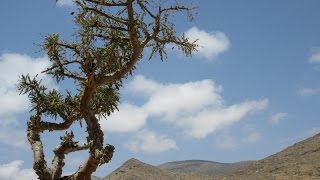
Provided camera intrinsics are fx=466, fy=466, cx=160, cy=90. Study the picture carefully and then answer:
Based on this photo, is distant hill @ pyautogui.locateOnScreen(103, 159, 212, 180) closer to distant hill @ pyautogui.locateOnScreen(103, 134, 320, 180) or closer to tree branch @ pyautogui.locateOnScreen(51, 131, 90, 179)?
distant hill @ pyautogui.locateOnScreen(103, 134, 320, 180)

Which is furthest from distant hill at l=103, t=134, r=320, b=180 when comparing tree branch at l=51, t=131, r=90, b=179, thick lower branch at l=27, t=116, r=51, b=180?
thick lower branch at l=27, t=116, r=51, b=180

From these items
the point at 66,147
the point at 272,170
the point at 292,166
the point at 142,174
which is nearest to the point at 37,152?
the point at 66,147

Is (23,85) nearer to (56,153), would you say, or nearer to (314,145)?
(56,153)

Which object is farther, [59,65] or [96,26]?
[59,65]

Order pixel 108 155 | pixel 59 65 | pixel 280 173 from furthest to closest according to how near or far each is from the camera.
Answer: pixel 280 173
pixel 59 65
pixel 108 155

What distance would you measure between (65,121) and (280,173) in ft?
110

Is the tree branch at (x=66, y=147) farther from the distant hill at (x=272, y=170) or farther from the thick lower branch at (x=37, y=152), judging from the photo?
the distant hill at (x=272, y=170)

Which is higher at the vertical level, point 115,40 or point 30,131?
point 115,40

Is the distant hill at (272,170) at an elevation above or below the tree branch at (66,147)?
above

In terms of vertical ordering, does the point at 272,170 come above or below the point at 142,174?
below

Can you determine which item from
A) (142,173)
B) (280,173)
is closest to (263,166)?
(280,173)

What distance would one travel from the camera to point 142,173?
53.9 metres

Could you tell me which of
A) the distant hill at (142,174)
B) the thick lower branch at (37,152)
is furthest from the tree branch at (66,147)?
the distant hill at (142,174)

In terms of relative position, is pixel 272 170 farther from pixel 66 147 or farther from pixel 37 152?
pixel 37 152
